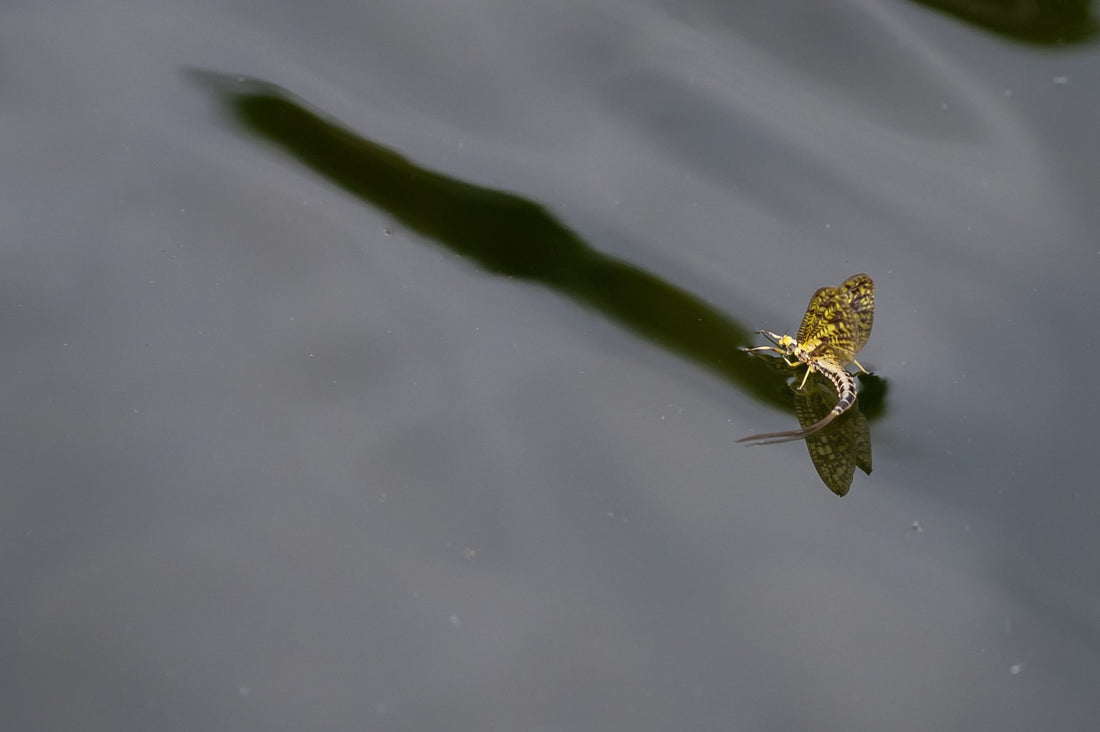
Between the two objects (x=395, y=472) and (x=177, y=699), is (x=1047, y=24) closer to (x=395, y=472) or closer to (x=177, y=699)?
(x=395, y=472)

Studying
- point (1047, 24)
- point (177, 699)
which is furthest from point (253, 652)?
point (1047, 24)

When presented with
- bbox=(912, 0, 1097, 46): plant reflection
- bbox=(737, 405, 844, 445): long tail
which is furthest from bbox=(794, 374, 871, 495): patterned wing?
bbox=(912, 0, 1097, 46): plant reflection

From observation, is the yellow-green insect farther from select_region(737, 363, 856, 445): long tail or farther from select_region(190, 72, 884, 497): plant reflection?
select_region(190, 72, 884, 497): plant reflection

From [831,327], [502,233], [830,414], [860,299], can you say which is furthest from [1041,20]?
[502,233]

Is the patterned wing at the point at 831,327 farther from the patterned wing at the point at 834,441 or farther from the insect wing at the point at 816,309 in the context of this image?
the patterned wing at the point at 834,441

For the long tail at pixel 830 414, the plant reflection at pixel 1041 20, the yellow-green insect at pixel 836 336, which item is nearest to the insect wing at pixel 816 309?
the yellow-green insect at pixel 836 336

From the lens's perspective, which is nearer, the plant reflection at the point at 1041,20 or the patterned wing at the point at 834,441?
the patterned wing at the point at 834,441
